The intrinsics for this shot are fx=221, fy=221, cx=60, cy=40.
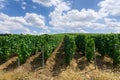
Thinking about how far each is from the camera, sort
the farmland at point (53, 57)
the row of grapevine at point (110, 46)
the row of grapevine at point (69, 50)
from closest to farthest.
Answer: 1. the farmland at point (53, 57)
2. the row of grapevine at point (69, 50)
3. the row of grapevine at point (110, 46)

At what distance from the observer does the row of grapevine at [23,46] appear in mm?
19359

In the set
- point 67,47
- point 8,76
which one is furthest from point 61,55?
point 8,76

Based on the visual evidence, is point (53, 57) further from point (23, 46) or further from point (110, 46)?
point (110, 46)

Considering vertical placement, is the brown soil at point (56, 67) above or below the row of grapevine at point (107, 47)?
below

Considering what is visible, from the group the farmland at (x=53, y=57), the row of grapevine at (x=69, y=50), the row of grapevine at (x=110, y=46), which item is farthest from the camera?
the row of grapevine at (x=110, y=46)

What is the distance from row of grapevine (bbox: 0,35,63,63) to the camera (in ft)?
63.5

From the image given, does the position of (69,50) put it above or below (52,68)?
above

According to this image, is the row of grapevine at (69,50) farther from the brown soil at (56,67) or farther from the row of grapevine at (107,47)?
the row of grapevine at (107,47)

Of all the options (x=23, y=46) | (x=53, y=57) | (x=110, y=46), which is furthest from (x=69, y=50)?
(x=23, y=46)

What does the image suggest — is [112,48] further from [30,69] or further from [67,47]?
[30,69]

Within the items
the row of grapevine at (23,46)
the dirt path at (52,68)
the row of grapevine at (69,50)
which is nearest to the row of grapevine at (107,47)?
the row of grapevine at (69,50)

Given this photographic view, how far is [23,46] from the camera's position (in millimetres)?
19562

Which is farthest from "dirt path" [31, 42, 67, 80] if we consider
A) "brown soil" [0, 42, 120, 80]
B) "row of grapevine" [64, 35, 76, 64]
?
"row of grapevine" [64, 35, 76, 64]

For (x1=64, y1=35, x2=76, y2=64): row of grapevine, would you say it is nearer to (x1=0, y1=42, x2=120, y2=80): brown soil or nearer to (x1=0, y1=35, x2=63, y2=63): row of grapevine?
(x1=0, y1=42, x2=120, y2=80): brown soil
